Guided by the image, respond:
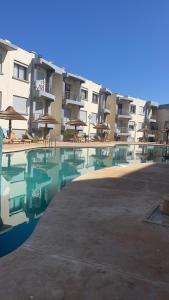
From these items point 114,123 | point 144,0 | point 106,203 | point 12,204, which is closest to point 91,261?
point 106,203

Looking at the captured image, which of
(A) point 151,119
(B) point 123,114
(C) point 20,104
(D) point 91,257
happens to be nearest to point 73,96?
(C) point 20,104

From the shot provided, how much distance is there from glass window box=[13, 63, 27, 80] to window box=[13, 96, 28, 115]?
6.73ft

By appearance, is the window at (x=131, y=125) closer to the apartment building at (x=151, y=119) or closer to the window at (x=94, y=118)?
the apartment building at (x=151, y=119)

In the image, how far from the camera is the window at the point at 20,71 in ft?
93.6

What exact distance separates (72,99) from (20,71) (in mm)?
10697

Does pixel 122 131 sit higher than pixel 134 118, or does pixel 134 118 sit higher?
pixel 134 118

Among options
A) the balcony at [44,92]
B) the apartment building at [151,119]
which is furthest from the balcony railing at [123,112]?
the balcony at [44,92]

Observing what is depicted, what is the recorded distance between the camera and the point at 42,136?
32.8 m

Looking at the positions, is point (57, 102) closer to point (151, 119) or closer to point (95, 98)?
point (95, 98)

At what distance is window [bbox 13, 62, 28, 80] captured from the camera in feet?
93.6

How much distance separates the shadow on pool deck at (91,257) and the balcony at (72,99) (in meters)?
29.5

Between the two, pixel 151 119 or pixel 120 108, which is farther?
pixel 151 119

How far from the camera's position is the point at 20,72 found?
29.1m

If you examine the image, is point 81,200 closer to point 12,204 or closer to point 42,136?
point 12,204
